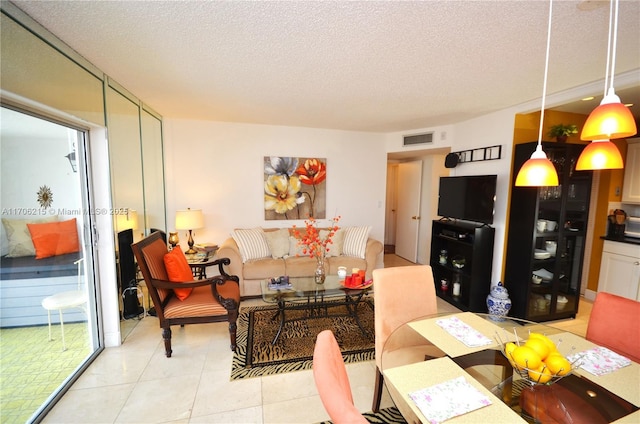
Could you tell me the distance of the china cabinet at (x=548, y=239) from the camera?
2.79 metres

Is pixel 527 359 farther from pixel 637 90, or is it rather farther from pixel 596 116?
pixel 637 90

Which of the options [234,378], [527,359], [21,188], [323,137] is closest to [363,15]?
[527,359]

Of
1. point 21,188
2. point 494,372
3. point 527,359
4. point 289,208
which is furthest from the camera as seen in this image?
point 289,208

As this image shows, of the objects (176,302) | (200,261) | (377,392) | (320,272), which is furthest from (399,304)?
(200,261)

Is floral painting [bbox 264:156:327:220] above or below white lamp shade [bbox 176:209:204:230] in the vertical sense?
above

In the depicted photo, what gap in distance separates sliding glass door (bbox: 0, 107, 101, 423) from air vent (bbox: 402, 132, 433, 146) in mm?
3952

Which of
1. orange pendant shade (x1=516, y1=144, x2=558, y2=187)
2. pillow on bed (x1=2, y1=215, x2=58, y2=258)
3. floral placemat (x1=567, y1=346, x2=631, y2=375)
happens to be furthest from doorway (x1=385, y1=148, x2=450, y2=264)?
pillow on bed (x1=2, y1=215, x2=58, y2=258)

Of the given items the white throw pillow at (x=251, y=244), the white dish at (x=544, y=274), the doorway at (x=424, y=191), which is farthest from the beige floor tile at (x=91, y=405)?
the doorway at (x=424, y=191)

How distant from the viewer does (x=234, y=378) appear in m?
2.05

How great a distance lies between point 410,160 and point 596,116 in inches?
174

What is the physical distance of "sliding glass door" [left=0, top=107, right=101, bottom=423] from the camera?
1.63 meters

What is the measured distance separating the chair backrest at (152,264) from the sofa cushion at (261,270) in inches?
38.8

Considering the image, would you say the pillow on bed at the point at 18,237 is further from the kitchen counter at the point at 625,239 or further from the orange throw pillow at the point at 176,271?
the kitchen counter at the point at 625,239

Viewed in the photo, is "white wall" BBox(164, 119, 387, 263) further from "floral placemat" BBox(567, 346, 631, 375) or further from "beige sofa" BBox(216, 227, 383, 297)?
"floral placemat" BBox(567, 346, 631, 375)
